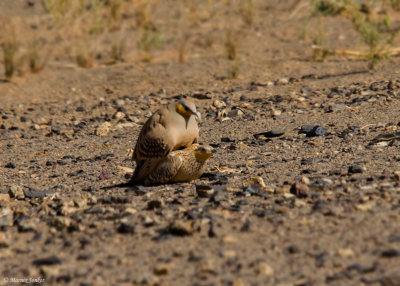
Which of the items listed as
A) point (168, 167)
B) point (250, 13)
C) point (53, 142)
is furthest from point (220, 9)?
point (168, 167)

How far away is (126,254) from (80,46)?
7.90m

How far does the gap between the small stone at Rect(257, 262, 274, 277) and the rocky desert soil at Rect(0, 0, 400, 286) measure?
1cm

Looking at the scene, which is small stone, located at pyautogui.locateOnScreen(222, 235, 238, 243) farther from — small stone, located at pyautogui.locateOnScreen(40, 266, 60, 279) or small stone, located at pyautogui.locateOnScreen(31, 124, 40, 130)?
small stone, located at pyautogui.locateOnScreen(31, 124, 40, 130)

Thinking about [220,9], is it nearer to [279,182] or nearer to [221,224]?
[279,182]

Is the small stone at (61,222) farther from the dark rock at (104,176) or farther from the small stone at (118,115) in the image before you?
the small stone at (118,115)

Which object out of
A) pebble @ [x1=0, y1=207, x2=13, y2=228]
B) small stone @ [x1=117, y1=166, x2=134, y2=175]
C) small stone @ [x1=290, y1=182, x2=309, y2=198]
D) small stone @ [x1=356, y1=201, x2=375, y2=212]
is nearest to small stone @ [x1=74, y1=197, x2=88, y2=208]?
pebble @ [x1=0, y1=207, x2=13, y2=228]

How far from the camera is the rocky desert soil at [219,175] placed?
2.81m

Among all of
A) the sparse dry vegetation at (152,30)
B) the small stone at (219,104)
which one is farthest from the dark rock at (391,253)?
the sparse dry vegetation at (152,30)

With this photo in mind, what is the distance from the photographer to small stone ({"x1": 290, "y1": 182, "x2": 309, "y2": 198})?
144 inches

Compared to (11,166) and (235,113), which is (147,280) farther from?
(235,113)

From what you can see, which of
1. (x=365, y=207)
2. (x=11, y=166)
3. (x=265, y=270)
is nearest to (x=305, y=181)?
(x=365, y=207)

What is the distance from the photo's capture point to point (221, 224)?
3.26m

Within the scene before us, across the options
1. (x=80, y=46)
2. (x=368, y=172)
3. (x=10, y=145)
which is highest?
(x=80, y=46)

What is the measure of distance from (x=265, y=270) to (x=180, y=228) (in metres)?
0.68
